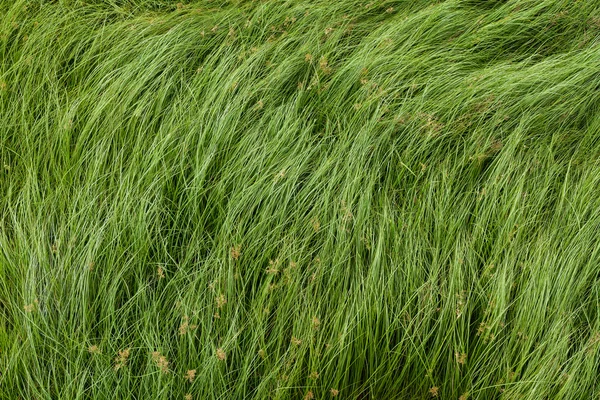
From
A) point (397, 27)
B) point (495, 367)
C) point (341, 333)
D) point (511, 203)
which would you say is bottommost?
point (495, 367)

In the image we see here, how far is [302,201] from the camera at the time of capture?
2688 millimetres

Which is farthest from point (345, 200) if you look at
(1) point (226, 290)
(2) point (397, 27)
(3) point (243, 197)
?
(2) point (397, 27)

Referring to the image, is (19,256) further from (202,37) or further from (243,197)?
(202,37)

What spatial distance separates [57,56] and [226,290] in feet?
5.35

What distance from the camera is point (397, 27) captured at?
3.24 metres

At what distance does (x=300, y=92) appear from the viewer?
9.91 ft

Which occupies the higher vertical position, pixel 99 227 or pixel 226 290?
pixel 99 227

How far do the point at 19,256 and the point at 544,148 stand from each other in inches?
87.6

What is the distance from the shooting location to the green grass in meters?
2.36

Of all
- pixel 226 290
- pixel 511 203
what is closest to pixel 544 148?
pixel 511 203

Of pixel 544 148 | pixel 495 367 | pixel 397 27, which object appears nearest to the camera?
pixel 495 367

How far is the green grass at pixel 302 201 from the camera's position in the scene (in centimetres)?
236

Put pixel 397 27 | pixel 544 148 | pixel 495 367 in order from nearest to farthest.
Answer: pixel 495 367
pixel 544 148
pixel 397 27

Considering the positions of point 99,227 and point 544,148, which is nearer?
point 99,227
